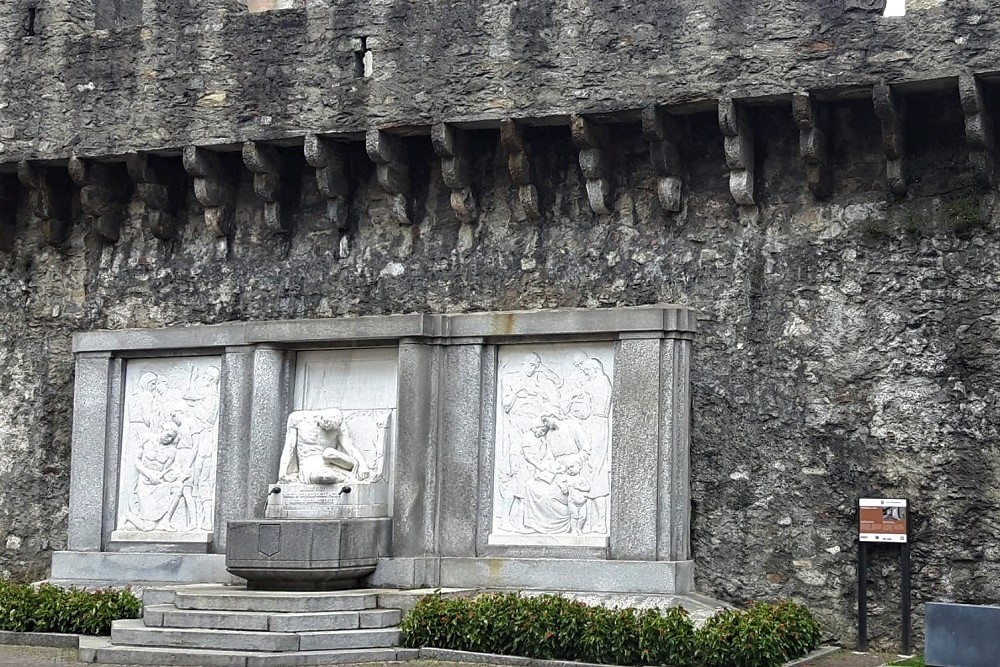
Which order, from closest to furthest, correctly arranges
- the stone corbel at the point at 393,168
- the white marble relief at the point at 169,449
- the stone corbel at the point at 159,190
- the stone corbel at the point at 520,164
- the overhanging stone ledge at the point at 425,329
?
1. the overhanging stone ledge at the point at 425,329
2. the stone corbel at the point at 520,164
3. the stone corbel at the point at 393,168
4. the white marble relief at the point at 169,449
5. the stone corbel at the point at 159,190

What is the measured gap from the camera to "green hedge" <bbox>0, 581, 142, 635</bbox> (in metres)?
13.7

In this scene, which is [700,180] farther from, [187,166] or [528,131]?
[187,166]

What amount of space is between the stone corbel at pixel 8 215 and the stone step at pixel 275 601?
511 cm

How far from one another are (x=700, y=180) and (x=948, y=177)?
2.10m

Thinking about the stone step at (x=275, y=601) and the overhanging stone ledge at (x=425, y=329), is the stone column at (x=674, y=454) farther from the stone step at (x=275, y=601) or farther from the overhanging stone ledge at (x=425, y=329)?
the stone step at (x=275, y=601)

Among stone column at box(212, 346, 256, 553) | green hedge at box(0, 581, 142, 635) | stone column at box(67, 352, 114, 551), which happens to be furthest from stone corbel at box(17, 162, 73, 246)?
green hedge at box(0, 581, 142, 635)

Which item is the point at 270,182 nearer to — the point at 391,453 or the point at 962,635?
the point at 391,453

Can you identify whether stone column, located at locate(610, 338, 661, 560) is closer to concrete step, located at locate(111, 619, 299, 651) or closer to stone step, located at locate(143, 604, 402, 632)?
stone step, located at locate(143, 604, 402, 632)

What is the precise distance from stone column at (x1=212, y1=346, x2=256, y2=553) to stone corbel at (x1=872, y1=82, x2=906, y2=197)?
598 centimetres

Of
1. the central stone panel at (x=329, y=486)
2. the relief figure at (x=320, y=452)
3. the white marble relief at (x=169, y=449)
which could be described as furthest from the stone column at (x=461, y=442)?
the white marble relief at (x=169, y=449)

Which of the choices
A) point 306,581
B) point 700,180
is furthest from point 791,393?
point 306,581

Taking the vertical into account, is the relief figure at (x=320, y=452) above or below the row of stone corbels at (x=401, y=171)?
below

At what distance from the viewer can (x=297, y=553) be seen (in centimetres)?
1330

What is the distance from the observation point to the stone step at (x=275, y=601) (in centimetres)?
1273
